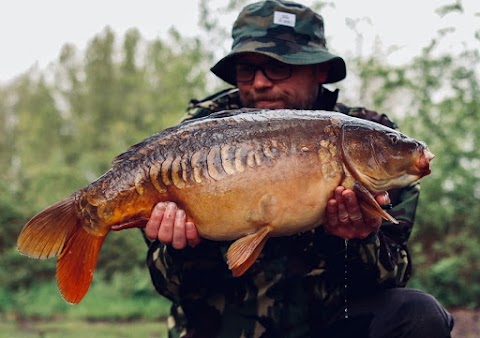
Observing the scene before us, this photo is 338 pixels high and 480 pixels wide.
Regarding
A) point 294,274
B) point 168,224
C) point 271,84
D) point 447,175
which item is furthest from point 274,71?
point 447,175

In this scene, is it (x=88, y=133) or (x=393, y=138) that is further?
(x=88, y=133)

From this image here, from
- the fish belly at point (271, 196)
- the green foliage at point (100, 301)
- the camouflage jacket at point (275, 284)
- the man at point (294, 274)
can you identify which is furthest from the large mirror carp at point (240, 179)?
the green foliage at point (100, 301)

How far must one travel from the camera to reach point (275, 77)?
1875 millimetres

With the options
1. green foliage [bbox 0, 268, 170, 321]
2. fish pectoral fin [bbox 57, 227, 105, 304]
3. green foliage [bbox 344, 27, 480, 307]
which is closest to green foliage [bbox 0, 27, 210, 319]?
green foliage [bbox 0, 268, 170, 321]

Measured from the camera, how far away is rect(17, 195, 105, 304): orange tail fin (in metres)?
1.40

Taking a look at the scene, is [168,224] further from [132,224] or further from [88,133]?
[88,133]

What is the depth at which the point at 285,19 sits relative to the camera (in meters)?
1.93

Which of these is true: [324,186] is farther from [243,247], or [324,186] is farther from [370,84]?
[370,84]

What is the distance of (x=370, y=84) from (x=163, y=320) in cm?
243

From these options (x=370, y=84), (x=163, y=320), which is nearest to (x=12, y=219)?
(x=163, y=320)

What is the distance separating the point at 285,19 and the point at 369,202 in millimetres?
820

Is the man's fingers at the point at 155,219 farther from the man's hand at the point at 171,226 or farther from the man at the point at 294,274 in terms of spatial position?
the man at the point at 294,274

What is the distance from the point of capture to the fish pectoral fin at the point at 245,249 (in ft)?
4.27

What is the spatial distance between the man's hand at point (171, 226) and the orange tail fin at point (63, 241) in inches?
4.8
